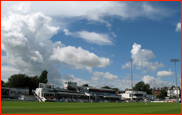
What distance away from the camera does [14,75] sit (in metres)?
98.1

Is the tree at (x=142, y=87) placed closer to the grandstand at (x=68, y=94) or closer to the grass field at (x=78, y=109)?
the grandstand at (x=68, y=94)

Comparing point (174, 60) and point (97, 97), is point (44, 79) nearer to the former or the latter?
point (97, 97)

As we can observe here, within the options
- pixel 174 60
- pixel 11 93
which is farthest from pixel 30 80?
pixel 174 60

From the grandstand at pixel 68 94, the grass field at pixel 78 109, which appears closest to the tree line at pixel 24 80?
the grandstand at pixel 68 94

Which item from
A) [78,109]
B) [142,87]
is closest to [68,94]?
[78,109]

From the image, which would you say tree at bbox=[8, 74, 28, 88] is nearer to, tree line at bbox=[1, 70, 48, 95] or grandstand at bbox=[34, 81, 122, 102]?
tree line at bbox=[1, 70, 48, 95]

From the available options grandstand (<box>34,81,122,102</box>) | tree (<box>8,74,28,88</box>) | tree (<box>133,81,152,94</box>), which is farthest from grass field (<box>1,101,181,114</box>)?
tree (<box>133,81,152,94</box>)

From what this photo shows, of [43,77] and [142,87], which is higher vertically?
[43,77]

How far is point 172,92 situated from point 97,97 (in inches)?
5010

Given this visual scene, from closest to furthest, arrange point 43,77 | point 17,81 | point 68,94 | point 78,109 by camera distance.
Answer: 1. point 78,109
2. point 68,94
3. point 17,81
4. point 43,77

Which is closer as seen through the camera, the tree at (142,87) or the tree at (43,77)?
the tree at (43,77)

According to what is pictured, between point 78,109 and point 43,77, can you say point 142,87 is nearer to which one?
point 43,77

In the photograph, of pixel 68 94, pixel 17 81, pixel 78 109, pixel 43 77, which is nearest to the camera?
pixel 78 109

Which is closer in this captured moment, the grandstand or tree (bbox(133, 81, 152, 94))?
the grandstand
